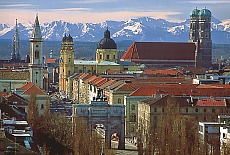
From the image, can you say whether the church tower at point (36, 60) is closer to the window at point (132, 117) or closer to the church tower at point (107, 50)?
the window at point (132, 117)

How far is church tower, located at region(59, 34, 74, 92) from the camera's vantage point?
146000mm

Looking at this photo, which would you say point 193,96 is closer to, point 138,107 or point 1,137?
point 138,107

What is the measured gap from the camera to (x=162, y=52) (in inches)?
6511

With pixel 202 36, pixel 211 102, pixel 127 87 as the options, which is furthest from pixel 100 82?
pixel 202 36

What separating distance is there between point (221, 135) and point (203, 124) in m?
4.24

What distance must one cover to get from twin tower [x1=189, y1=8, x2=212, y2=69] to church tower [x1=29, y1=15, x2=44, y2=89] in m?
55.6

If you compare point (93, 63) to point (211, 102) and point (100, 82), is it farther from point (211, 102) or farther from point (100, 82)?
point (211, 102)

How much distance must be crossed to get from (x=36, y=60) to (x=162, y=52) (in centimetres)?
5864

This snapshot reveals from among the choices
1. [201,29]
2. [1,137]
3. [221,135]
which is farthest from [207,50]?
[1,137]

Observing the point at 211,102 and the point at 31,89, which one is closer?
the point at 211,102

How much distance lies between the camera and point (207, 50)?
168750 mm

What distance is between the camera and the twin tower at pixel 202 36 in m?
166

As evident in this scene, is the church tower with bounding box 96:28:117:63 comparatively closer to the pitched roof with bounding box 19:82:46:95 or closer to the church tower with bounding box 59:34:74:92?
the church tower with bounding box 59:34:74:92

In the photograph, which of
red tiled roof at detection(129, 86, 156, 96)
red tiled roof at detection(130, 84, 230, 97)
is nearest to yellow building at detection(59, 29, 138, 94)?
red tiled roof at detection(130, 84, 230, 97)
